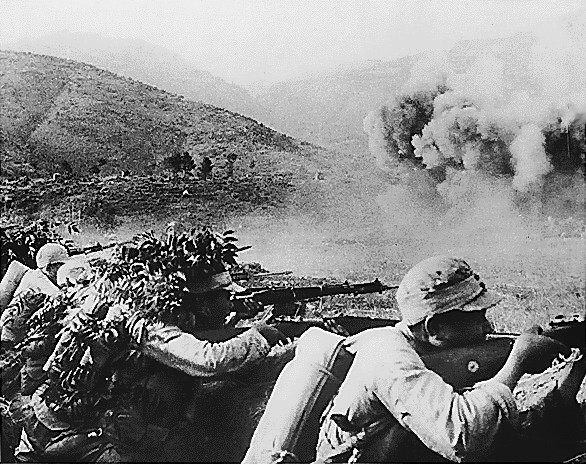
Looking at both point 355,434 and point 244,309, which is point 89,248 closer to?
point 244,309

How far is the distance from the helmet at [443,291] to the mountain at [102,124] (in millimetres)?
1479

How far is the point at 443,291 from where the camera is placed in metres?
4.84

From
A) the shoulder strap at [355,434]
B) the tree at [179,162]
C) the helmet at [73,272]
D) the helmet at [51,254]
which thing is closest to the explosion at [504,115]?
the shoulder strap at [355,434]

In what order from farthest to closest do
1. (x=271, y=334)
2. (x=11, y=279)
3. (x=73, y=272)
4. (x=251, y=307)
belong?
(x=11, y=279), (x=73, y=272), (x=251, y=307), (x=271, y=334)

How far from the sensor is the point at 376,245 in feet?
18.0

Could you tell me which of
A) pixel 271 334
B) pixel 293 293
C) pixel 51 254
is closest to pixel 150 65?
pixel 51 254

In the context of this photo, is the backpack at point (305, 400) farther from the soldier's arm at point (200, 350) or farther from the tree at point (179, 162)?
the tree at point (179, 162)

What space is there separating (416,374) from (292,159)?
5.66ft

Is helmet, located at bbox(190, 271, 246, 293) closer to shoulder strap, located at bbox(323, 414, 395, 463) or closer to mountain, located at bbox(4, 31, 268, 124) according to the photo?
mountain, located at bbox(4, 31, 268, 124)

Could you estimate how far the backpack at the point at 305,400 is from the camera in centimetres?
539

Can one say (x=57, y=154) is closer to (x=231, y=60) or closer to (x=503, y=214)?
(x=231, y=60)

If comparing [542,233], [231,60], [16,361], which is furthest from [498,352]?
[16,361]

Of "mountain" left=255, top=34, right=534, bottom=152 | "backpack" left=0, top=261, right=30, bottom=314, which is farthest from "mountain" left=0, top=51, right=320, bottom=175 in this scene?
"backpack" left=0, top=261, right=30, bottom=314

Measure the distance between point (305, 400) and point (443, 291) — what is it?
1.05 meters
